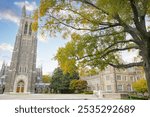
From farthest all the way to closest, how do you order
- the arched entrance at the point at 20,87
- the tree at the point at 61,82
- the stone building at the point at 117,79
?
the arched entrance at the point at 20,87
the tree at the point at 61,82
the stone building at the point at 117,79

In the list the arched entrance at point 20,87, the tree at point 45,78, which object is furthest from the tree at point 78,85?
the tree at point 45,78

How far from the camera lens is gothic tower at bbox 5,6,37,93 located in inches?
1654

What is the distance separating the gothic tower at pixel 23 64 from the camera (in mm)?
42000

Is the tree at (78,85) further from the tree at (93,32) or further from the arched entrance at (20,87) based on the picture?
the tree at (93,32)

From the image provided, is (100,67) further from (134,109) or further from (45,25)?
(134,109)

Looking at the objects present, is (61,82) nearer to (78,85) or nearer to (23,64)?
(78,85)

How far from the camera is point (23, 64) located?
44375 mm

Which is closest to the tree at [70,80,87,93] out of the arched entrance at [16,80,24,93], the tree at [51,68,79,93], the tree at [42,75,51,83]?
the tree at [51,68,79,93]

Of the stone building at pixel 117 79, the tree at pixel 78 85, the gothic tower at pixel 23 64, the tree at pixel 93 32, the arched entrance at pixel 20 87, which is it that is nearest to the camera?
the tree at pixel 93 32

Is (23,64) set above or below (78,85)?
above

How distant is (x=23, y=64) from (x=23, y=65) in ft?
0.93

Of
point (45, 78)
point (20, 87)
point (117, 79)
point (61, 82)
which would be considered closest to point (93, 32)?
point (117, 79)

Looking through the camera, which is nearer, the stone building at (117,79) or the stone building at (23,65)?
the stone building at (117,79)

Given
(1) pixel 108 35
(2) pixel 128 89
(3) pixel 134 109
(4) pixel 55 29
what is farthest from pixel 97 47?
(2) pixel 128 89
